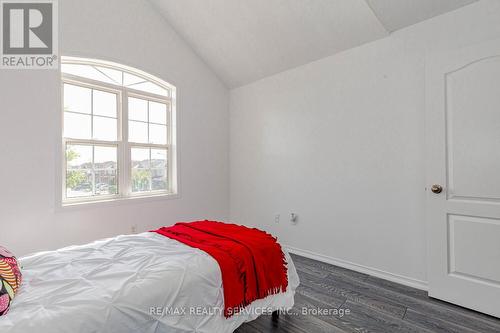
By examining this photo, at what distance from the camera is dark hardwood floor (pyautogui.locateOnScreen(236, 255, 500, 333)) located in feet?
6.16

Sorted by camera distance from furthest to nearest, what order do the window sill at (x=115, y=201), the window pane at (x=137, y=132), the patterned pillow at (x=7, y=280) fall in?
the window pane at (x=137, y=132), the window sill at (x=115, y=201), the patterned pillow at (x=7, y=280)

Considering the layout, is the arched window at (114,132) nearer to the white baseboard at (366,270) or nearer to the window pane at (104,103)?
the window pane at (104,103)

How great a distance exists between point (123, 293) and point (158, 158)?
8.84 feet

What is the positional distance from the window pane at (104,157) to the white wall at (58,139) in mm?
475

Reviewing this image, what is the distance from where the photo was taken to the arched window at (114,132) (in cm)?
296

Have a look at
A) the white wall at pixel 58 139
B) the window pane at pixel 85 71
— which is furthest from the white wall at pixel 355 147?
the window pane at pixel 85 71

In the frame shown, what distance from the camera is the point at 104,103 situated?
3.22 m

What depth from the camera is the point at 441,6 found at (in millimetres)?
2291

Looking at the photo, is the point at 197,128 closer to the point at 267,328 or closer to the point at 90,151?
the point at 90,151

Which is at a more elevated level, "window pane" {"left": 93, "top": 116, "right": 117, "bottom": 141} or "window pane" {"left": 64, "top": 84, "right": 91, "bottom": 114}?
"window pane" {"left": 64, "top": 84, "right": 91, "bottom": 114}

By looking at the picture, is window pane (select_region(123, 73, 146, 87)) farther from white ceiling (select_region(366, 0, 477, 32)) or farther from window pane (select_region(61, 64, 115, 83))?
white ceiling (select_region(366, 0, 477, 32))

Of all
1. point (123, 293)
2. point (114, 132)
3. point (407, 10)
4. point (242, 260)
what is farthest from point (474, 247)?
point (114, 132)

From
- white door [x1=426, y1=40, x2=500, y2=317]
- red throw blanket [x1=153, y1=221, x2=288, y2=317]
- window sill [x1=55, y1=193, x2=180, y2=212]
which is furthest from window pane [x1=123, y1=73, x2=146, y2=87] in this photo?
white door [x1=426, y1=40, x2=500, y2=317]

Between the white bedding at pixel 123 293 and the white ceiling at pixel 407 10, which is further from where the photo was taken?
the white ceiling at pixel 407 10
